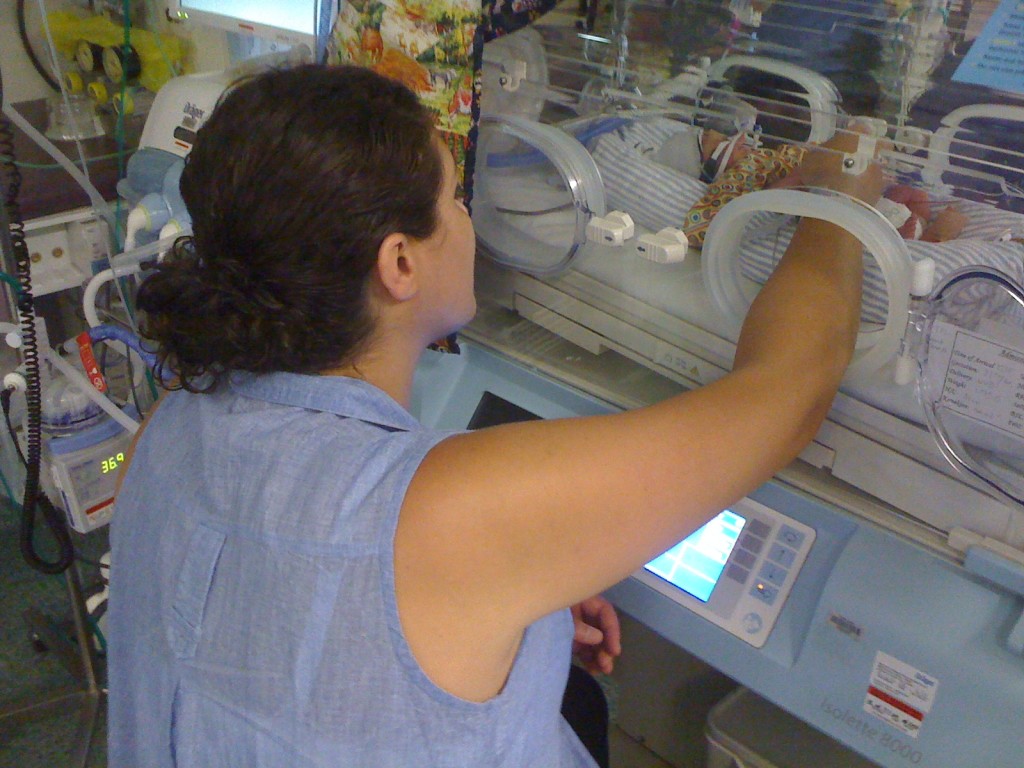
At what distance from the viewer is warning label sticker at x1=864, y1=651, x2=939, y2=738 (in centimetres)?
83

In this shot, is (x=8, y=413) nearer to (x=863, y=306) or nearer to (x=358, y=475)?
(x=358, y=475)

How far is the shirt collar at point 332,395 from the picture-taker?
0.84 meters

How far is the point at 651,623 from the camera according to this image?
1040 mm

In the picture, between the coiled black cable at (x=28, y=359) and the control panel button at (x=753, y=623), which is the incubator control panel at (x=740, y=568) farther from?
the coiled black cable at (x=28, y=359)

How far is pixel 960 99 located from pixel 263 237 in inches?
29.2

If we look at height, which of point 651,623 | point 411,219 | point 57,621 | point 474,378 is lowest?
point 57,621

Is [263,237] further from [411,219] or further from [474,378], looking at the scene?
[474,378]

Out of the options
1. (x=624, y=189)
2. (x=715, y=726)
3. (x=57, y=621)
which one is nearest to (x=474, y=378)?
(x=624, y=189)

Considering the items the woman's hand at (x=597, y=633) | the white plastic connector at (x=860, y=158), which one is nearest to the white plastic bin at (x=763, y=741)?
the woman's hand at (x=597, y=633)

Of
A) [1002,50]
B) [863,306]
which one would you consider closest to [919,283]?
[863,306]

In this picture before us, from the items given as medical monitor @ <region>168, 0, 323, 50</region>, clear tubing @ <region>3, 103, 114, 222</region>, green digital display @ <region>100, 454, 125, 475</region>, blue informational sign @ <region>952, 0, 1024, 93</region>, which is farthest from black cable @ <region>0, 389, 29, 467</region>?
blue informational sign @ <region>952, 0, 1024, 93</region>

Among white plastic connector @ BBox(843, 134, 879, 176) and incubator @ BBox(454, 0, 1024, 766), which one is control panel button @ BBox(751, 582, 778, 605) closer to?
incubator @ BBox(454, 0, 1024, 766)

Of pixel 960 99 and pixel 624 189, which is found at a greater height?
pixel 960 99

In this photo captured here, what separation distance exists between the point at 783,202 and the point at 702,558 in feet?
1.30
